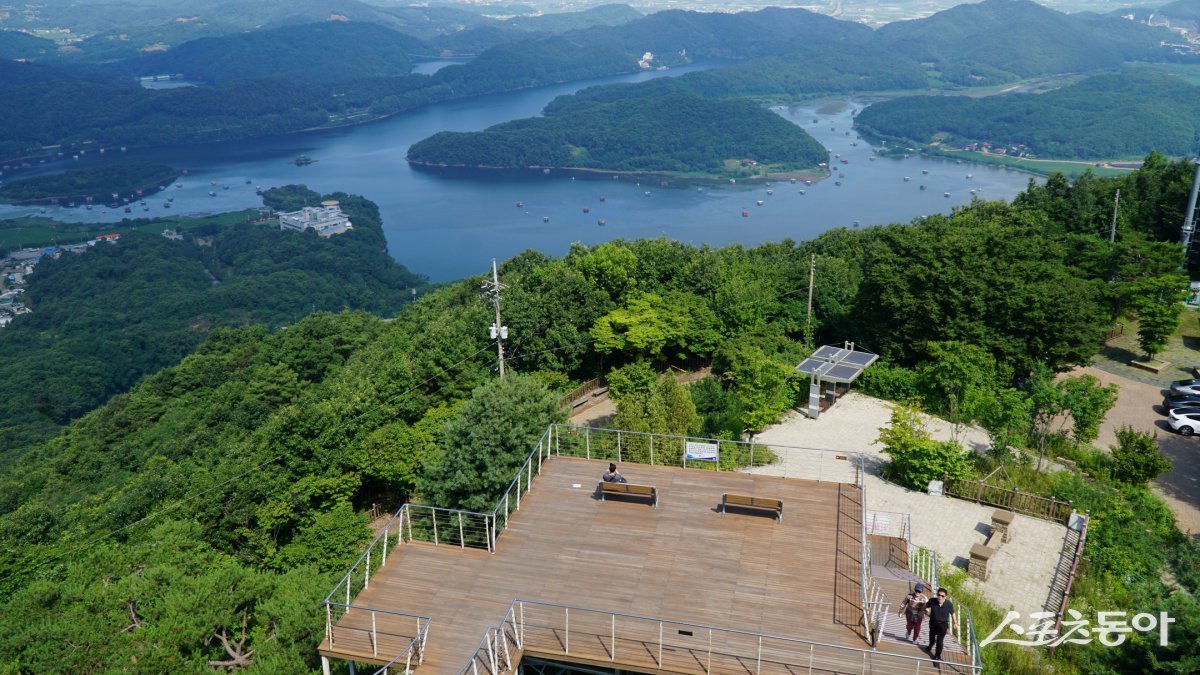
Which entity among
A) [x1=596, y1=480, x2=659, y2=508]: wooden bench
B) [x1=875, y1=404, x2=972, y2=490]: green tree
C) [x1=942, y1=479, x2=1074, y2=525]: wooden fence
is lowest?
[x1=942, y1=479, x2=1074, y2=525]: wooden fence

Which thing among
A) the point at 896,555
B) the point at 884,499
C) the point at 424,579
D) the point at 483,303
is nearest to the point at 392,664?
the point at 424,579

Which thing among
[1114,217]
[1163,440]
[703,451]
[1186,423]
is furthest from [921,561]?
[1114,217]

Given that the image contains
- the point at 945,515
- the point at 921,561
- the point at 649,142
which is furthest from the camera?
the point at 649,142

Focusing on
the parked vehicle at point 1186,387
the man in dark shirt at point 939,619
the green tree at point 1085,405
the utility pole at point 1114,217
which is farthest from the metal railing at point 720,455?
the utility pole at point 1114,217

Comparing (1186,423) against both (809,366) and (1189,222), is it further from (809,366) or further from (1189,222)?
(1189,222)

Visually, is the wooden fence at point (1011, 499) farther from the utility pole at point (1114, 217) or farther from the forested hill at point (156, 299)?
the forested hill at point (156, 299)

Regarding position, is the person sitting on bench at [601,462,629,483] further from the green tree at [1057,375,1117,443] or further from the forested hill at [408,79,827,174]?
the forested hill at [408,79,827,174]

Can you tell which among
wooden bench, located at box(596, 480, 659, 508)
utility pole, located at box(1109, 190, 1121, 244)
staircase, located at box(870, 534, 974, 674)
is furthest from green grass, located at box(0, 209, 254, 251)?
staircase, located at box(870, 534, 974, 674)

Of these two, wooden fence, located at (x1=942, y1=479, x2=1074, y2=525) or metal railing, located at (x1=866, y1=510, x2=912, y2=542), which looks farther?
wooden fence, located at (x1=942, y1=479, x2=1074, y2=525)
